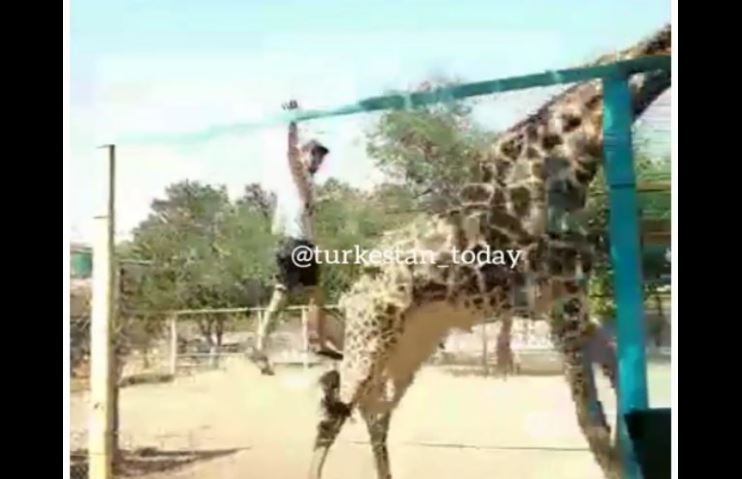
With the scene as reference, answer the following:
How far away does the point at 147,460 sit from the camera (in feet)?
9.02

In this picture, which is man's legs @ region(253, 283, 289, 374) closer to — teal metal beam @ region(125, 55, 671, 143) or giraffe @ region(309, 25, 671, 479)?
giraffe @ region(309, 25, 671, 479)

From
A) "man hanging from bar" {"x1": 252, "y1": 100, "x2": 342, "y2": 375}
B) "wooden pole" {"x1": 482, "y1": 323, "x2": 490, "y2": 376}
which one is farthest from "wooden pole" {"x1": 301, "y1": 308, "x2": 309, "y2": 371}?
"wooden pole" {"x1": 482, "y1": 323, "x2": 490, "y2": 376}

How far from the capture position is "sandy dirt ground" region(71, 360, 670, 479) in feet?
8.54

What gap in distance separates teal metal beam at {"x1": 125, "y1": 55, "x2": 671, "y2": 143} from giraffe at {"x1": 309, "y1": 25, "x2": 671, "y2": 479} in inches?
0.9

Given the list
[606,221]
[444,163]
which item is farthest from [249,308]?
[606,221]

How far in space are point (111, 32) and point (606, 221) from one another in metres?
1.23

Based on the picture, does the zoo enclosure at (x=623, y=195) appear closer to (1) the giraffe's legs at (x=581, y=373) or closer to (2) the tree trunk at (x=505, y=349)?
(1) the giraffe's legs at (x=581, y=373)

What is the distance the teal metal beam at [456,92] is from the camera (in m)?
2.55

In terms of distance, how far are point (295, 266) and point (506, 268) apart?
1.60 feet

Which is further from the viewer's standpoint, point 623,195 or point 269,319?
point 269,319

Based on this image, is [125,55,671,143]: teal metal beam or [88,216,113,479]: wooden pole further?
[88,216,113,479]: wooden pole

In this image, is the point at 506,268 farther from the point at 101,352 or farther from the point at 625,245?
the point at 101,352

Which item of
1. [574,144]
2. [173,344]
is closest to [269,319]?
[173,344]
